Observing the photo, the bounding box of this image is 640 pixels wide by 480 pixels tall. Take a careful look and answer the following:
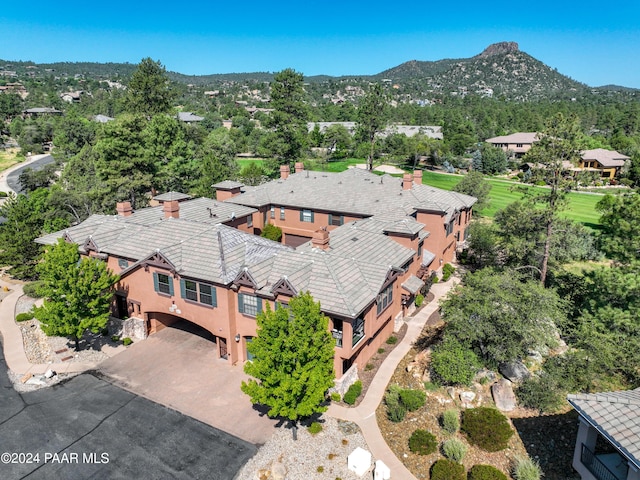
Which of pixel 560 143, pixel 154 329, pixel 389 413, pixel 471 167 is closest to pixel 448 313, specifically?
pixel 389 413

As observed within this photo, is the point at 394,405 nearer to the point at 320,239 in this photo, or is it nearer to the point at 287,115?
the point at 320,239

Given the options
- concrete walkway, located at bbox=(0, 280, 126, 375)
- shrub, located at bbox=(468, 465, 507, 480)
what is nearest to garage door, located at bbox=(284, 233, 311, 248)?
concrete walkway, located at bbox=(0, 280, 126, 375)

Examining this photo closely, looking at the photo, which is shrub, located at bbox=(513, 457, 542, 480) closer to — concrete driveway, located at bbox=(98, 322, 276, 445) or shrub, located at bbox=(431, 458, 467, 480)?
shrub, located at bbox=(431, 458, 467, 480)

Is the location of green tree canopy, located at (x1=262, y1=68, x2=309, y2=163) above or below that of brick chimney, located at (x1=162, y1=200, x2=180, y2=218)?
above

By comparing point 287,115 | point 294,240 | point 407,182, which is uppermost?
point 287,115

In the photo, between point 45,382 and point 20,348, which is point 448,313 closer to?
point 45,382

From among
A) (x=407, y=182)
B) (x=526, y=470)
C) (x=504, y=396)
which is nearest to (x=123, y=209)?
(x=407, y=182)
